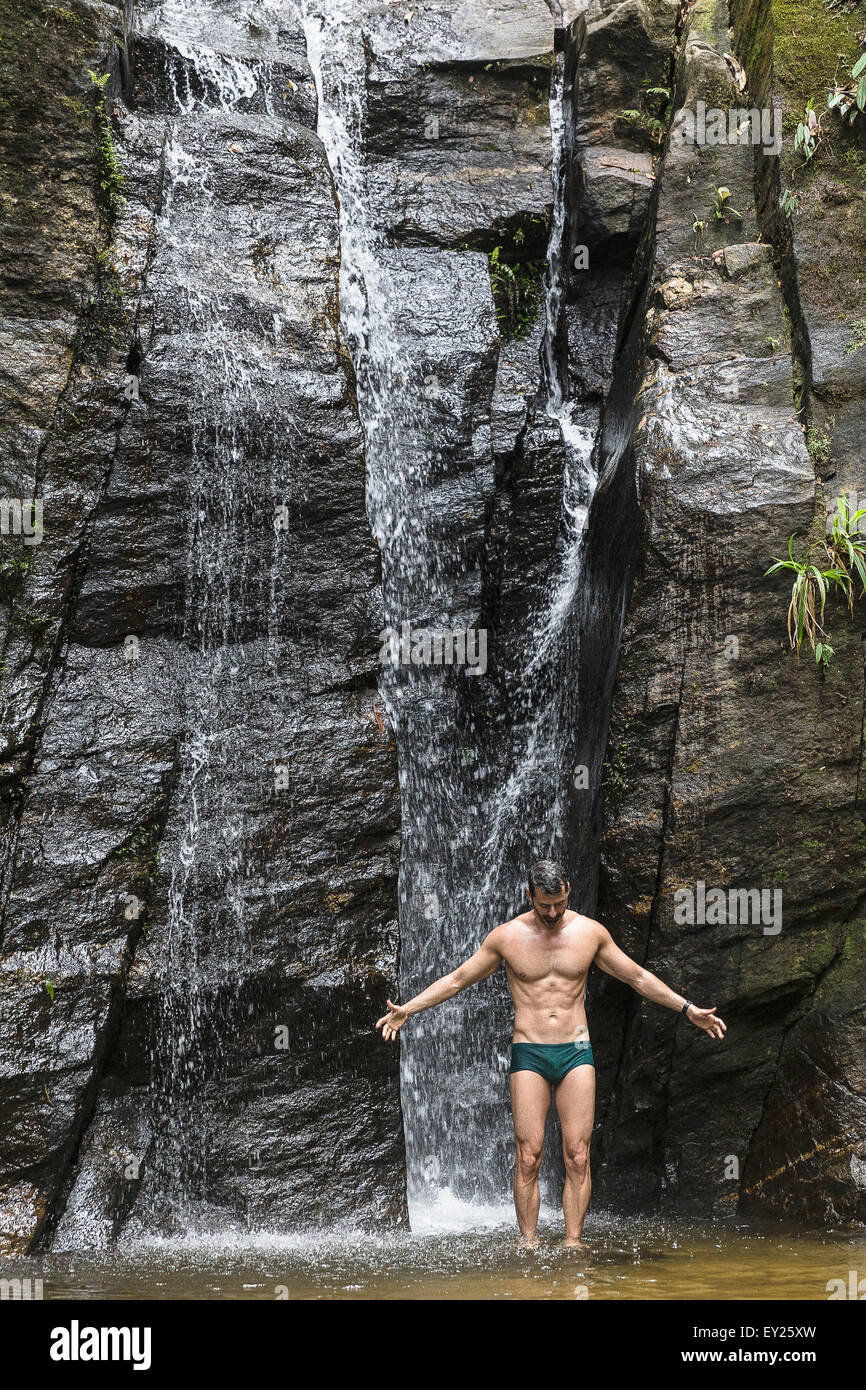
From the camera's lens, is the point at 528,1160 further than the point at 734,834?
No

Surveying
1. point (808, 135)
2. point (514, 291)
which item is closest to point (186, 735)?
point (514, 291)

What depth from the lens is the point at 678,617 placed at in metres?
6.98

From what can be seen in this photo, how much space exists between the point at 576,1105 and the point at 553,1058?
26 centimetres

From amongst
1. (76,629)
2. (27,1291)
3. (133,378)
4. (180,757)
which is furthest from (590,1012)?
(133,378)

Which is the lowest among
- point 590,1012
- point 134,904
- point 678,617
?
point 590,1012

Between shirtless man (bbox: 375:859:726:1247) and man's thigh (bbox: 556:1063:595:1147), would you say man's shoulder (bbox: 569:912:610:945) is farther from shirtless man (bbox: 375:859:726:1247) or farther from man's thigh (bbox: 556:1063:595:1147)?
man's thigh (bbox: 556:1063:595:1147)

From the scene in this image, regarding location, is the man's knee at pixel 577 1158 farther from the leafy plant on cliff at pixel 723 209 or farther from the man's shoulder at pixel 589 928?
the leafy plant on cliff at pixel 723 209

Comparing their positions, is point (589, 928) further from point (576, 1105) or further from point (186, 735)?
point (186, 735)

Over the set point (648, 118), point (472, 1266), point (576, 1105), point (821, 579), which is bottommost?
point (472, 1266)

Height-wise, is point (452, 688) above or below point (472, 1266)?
above

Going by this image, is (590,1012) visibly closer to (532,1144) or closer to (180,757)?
(532,1144)

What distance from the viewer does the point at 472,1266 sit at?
5062 millimetres

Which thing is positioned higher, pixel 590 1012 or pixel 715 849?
pixel 715 849
